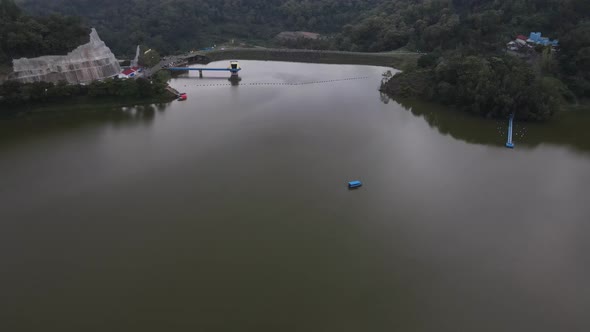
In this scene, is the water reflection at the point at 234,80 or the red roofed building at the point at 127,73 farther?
the water reflection at the point at 234,80

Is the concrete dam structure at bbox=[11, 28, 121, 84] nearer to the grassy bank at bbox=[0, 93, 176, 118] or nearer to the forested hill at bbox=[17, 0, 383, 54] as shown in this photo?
the grassy bank at bbox=[0, 93, 176, 118]

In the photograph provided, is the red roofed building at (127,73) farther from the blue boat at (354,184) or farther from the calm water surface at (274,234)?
the blue boat at (354,184)

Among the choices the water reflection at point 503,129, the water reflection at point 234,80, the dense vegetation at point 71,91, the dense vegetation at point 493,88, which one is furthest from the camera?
the water reflection at point 234,80

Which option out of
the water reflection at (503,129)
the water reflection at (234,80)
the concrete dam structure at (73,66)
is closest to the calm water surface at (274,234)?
the water reflection at (503,129)

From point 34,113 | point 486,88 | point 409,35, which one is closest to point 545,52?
point 486,88

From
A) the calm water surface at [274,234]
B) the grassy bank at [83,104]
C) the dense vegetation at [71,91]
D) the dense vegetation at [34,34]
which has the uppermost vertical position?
the dense vegetation at [34,34]

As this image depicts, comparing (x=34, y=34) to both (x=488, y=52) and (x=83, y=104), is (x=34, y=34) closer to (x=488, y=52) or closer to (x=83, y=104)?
(x=83, y=104)

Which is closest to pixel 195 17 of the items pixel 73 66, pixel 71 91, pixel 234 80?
pixel 234 80
